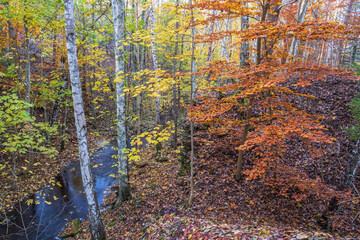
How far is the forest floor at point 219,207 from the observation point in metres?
4.41

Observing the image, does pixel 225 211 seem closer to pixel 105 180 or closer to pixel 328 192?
pixel 328 192

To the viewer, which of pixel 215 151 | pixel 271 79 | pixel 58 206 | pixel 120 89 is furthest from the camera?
pixel 58 206

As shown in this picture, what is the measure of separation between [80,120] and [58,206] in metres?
6.48

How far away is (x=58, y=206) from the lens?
847 centimetres

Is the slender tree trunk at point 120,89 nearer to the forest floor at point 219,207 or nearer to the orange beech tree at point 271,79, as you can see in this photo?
the forest floor at point 219,207

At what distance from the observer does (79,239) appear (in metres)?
6.32

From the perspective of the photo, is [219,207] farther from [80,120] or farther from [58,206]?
[58,206]

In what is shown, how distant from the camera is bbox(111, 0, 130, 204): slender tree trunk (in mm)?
5824

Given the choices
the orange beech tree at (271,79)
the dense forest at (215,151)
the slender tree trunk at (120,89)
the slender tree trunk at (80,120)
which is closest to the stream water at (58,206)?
the dense forest at (215,151)

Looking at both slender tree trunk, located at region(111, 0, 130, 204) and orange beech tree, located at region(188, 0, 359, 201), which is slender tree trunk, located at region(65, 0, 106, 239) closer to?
slender tree trunk, located at region(111, 0, 130, 204)

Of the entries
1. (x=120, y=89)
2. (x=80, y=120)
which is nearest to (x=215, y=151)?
(x=120, y=89)

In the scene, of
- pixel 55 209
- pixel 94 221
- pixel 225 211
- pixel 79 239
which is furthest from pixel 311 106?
pixel 55 209

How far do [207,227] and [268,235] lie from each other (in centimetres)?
139

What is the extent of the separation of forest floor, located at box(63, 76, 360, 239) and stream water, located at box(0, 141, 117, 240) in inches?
33.2
